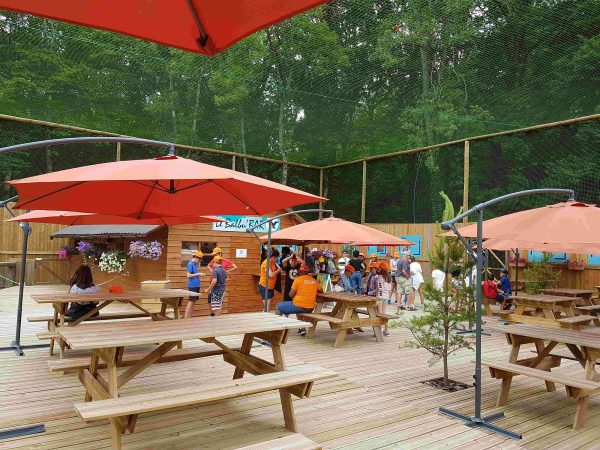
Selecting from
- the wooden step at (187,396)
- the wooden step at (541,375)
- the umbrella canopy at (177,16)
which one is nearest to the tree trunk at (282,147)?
the wooden step at (541,375)

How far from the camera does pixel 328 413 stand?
465cm

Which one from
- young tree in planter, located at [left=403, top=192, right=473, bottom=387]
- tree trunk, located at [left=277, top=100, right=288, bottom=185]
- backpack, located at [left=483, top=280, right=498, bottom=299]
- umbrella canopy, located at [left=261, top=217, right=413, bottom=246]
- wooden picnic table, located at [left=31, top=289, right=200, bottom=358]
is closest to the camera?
young tree in planter, located at [left=403, top=192, right=473, bottom=387]

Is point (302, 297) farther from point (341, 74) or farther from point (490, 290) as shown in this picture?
point (341, 74)

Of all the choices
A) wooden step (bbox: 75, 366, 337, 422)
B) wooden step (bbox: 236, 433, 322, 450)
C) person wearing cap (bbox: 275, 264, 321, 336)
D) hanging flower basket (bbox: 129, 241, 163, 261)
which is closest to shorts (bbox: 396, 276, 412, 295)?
person wearing cap (bbox: 275, 264, 321, 336)

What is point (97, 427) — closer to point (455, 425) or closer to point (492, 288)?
point (455, 425)

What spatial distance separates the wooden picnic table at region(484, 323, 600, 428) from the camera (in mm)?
4551

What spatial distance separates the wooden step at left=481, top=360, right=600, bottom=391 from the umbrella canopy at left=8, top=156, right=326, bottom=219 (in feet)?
9.04

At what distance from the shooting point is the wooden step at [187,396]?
10.3 ft

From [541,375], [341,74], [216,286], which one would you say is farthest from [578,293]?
[216,286]

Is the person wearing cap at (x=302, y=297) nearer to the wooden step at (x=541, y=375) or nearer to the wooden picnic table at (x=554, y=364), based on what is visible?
the wooden picnic table at (x=554, y=364)

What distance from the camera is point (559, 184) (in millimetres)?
13836

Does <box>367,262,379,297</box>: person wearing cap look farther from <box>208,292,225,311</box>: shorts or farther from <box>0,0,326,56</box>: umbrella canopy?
<box>0,0,326,56</box>: umbrella canopy

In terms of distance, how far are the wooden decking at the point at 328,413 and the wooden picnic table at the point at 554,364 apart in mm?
237

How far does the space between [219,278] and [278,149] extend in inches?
353
